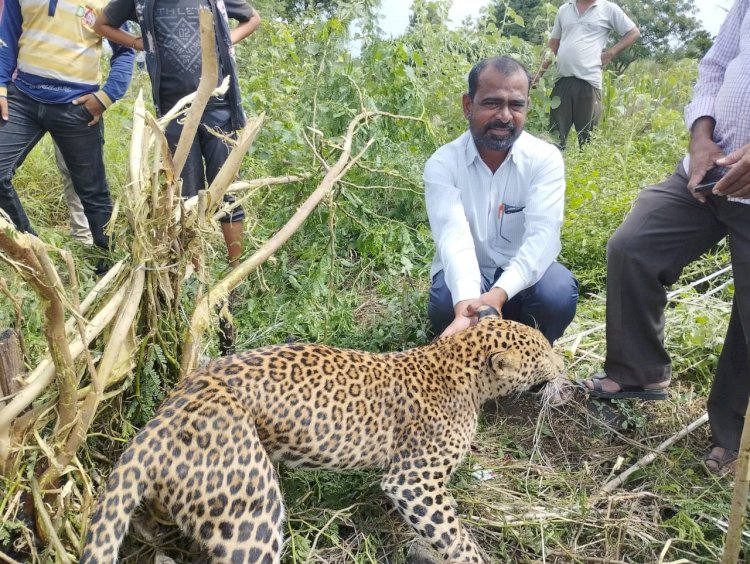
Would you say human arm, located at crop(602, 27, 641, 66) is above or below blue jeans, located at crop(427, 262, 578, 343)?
above

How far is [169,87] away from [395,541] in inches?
142

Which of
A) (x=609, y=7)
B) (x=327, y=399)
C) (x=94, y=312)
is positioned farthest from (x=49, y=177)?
(x=609, y=7)

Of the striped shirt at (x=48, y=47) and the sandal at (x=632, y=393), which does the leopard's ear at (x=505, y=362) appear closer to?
the sandal at (x=632, y=393)

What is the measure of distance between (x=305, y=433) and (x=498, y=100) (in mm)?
2299

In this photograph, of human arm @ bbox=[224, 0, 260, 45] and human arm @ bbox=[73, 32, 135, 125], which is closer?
human arm @ bbox=[73, 32, 135, 125]

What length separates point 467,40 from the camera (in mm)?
7734

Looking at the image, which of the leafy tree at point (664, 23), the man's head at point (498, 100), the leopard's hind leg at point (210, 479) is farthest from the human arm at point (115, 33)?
the leafy tree at point (664, 23)

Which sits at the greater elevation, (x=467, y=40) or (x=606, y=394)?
(x=467, y=40)

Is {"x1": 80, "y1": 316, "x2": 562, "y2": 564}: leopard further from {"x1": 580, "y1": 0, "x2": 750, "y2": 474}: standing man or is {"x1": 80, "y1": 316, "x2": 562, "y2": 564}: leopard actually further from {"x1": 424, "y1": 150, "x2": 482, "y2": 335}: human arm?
{"x1": 580, "y1": 0, "x2": 750, "y2": 474}: standing man

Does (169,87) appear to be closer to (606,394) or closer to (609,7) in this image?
(606,394)

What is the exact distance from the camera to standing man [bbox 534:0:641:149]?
27.1 feet

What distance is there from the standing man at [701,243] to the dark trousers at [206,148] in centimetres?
287

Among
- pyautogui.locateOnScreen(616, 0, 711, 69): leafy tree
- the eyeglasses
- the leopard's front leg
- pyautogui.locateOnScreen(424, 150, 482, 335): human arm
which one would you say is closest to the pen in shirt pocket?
the eyeglasses

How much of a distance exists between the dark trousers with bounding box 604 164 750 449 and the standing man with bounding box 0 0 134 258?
161 inches
